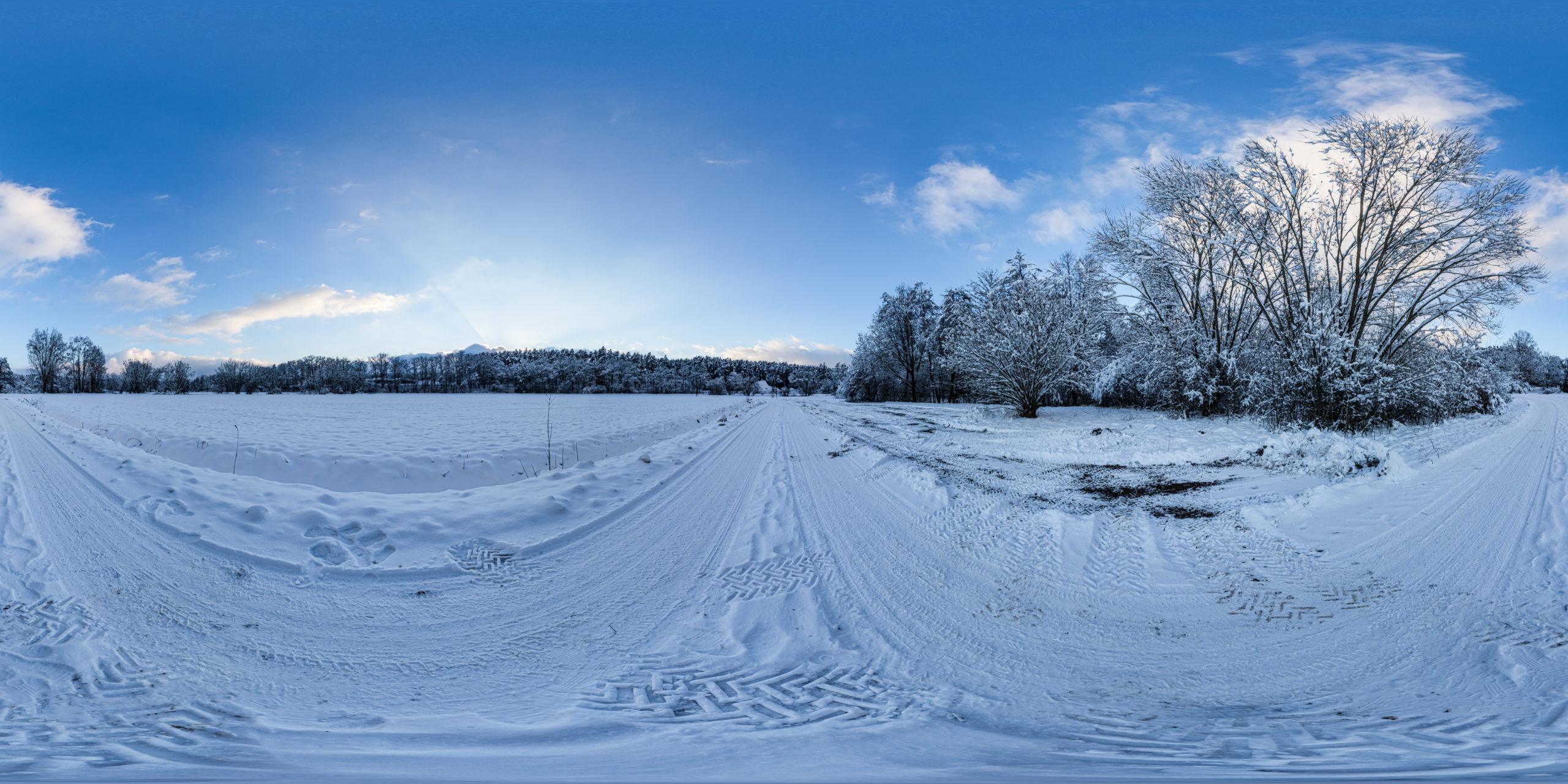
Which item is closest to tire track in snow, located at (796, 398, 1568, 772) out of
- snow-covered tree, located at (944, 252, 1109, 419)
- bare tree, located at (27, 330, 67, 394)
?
snow-covered tree, located at (944, 252, 1109, 419)

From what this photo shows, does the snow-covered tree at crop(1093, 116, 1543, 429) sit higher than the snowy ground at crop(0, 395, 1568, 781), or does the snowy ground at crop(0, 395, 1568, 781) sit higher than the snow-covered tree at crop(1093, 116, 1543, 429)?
the snow-covered tree at crop(1093, 116, 1543, 429)

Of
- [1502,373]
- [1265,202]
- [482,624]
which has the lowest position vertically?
[482,624]

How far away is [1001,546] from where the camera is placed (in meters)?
5.53

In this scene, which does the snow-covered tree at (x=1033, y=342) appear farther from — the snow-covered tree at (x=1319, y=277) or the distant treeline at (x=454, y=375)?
the distant treeline at (x=454, y=375)

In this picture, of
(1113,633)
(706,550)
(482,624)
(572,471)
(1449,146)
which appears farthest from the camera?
(1449,146)

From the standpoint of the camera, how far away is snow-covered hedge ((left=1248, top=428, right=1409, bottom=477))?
28.8ft

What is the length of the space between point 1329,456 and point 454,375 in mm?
137273

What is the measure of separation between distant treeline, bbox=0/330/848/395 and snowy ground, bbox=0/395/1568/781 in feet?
272

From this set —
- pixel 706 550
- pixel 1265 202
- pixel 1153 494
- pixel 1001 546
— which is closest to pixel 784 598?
pixel 706 550

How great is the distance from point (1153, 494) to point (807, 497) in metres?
4.77

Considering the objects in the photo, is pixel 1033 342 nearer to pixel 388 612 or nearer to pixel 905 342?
pixel 388 612

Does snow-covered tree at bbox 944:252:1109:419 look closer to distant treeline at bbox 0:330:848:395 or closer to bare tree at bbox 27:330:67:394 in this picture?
distant treeline at bbox 0:330:848:395

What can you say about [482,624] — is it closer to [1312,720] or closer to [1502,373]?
[1312,720]

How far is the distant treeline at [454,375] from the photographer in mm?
86562
